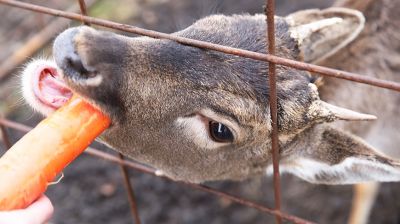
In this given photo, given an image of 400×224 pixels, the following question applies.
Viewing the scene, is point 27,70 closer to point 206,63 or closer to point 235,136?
point 206,63

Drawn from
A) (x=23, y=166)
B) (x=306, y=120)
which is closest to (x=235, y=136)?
(x=306, y=120)

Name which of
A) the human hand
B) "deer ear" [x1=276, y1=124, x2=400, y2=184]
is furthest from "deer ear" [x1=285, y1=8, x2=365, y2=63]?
the human hand

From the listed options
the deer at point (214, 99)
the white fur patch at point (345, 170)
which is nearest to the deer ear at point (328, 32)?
the deer at point (214, 99)

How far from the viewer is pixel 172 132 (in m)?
2.57

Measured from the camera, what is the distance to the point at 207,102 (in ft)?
7.88

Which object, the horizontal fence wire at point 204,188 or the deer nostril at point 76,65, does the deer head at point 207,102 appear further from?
the horizontal fence wire at point 204,188

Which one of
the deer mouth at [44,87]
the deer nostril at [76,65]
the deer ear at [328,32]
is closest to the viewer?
the deer nostril at [76,65]

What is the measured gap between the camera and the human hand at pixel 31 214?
5.84 feet

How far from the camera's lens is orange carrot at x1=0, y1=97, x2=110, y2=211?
6.41ft

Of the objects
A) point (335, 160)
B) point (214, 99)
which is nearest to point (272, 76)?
point (214, 99)

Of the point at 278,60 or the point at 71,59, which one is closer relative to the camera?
the point at 278,60

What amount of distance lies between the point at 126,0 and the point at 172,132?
4.55m

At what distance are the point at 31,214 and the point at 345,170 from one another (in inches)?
63.7

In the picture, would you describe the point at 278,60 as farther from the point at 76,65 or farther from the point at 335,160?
the point at 335,160
